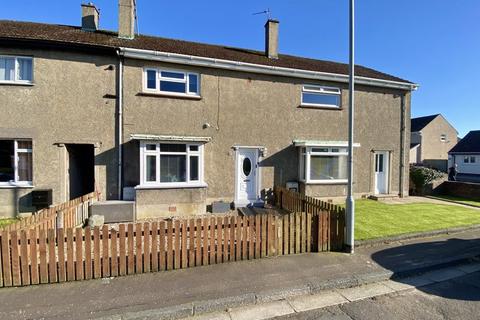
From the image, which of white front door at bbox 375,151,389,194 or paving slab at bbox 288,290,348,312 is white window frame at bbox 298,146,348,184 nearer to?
white front door at bbox 375,151,389,194

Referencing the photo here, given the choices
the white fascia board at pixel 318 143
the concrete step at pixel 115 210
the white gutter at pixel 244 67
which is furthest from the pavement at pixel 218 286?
the white gutter at pixel 244 67

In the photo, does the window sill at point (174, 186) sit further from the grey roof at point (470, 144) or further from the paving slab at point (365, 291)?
the grey roof at point (470, 144)

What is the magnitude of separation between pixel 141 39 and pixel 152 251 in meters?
10.1

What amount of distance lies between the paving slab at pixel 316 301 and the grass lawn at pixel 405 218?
8.82 feet

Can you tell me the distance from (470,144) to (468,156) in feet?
6.07

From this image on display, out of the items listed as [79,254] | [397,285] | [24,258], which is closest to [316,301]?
[397,285]

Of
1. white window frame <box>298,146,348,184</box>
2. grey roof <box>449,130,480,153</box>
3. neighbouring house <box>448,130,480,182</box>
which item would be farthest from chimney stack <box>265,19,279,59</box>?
grey roof <box>449,130,480,153</box>

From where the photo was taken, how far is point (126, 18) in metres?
11.0

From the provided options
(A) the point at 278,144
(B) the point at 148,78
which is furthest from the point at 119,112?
(A) the point at 278,144

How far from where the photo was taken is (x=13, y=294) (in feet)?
13.4

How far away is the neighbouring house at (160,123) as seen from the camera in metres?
9.05

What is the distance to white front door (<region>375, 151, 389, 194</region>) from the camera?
13166 mm

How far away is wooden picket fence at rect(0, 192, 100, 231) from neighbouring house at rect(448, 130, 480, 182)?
37780mm

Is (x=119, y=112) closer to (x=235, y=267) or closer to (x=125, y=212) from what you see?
(x=125, y=212)
